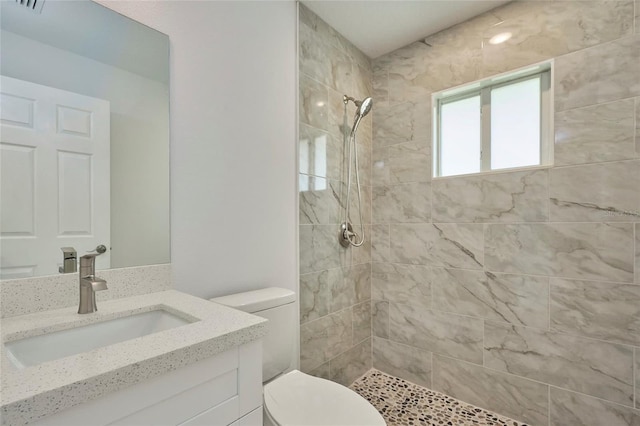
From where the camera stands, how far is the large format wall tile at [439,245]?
190 cm

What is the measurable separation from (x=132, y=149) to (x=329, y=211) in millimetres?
1180

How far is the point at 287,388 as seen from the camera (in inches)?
52.2

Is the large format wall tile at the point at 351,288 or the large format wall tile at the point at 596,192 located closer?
the large format wall tile at the point at 596,192

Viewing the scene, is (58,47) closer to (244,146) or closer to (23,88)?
(23,88)

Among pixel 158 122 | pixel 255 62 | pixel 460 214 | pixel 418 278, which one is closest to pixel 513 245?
pixel 460 214

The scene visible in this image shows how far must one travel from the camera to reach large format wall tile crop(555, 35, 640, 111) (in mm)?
1448

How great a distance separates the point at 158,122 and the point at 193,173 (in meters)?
0.24

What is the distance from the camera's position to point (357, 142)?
2.23 meters

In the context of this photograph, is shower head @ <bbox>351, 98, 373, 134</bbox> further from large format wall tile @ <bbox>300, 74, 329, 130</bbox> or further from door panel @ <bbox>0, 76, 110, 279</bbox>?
door panel @ <bbox>0, 76, 110, 279</bbox>

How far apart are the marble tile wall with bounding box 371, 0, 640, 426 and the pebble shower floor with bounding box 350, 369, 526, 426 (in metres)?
0.06

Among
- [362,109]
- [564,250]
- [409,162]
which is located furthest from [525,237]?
[362,109]

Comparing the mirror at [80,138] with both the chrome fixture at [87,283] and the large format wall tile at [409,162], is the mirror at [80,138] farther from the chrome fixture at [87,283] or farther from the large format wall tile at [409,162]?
the large format wall tile at [409,162]

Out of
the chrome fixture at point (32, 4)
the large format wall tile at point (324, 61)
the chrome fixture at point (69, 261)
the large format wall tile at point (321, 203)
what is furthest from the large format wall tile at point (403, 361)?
the chrome fixture at point (32, 4)

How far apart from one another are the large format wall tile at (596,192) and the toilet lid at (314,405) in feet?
4.62
